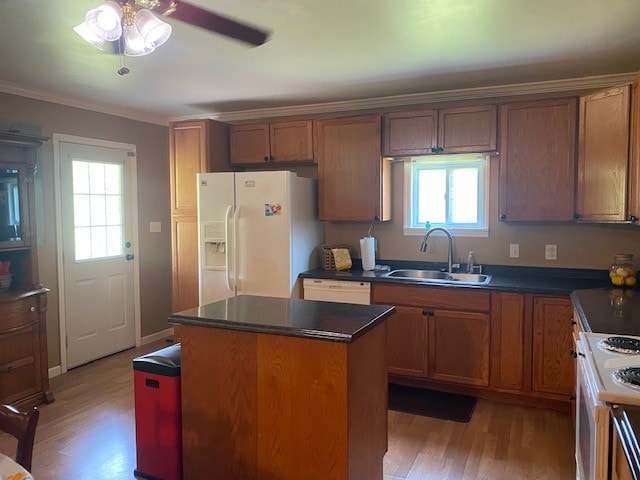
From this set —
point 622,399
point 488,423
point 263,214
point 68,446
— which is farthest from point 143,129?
point 622,399

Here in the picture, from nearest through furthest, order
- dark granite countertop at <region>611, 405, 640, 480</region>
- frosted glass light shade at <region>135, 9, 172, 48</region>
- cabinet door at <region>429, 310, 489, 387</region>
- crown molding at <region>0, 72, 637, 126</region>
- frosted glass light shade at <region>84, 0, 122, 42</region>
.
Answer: dark granite countertop at <region>611, 405, 640, 480</region>
frosted glass light shade at <region>84, 0, 122, 42</region>
frosted glass light shade at <region>135, 9, 172, 48</region>
cabinet door at <region>429, 310, 489, 387</region>
crown molding at <region>0, 72, 637, 126</region>

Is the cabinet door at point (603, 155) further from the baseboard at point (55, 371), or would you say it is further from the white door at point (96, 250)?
the baseboard at point (55, 371)

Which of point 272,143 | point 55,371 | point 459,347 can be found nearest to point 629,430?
point 459,347

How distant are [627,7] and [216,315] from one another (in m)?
2.40

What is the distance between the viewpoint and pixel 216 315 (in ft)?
7.11

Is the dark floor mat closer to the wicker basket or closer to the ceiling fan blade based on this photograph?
the wicker basket

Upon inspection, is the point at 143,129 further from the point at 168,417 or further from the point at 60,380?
the point at 168,417

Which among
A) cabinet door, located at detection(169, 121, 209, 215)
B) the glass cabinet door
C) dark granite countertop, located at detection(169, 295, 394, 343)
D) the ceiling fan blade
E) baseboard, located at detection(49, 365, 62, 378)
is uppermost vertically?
the ceiling fan blade

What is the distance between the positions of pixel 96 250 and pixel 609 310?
4021 mm

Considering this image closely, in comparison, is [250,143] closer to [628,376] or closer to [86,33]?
[86,33]

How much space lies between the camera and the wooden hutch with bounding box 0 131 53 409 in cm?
323

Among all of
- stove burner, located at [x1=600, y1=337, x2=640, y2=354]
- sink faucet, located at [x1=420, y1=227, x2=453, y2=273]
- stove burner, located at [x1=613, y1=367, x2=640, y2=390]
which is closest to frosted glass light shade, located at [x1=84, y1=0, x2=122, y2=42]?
stove burner, located at [x1=613, y1=367, x2=640, y2=390]

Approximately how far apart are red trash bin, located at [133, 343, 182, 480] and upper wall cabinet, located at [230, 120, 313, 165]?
231 centimetres

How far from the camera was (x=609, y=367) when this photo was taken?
1.70 meters
